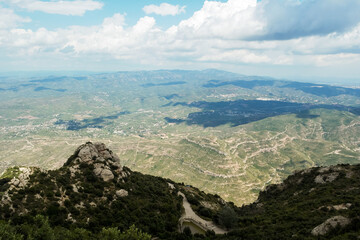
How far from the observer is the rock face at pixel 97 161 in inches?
2852

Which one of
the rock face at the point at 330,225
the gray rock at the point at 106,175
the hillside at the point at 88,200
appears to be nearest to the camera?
the rock face at the point at 330,225

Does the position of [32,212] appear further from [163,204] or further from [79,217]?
[163,204]

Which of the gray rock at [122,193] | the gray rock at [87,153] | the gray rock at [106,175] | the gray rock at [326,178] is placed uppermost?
the gray rock at [87,153]

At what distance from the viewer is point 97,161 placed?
7931cm

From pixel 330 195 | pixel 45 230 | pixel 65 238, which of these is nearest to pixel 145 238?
pixel 65 238

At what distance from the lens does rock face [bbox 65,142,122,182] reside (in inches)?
2852

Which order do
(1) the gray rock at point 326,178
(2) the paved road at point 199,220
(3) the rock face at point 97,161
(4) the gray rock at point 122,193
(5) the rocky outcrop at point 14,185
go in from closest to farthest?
(5) the rocky outcrop at point 14,185 → (2) the paved road at point 199,220 → (4) the gray rock at point 122,193 → (3) the rock face at point 97,161 → (1) the gray rock at point 326,178

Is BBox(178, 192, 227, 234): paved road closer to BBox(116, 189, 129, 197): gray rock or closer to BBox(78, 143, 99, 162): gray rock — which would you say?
BBox(116, 189, 129, 197): gray rock

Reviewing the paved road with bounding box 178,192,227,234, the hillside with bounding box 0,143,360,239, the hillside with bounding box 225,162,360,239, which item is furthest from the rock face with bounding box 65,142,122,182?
the hillside with bounding box 225,162,360,239

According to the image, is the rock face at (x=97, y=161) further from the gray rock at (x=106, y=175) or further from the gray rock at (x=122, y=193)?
the gray rock at (x=122, y=193)

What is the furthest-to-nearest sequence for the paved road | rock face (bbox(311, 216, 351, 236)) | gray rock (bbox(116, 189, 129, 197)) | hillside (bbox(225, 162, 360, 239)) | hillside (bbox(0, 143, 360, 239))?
1. gray rock (bbox(116, 189, 129, 197))
2. the paved road
3. hillside (bbox(225, 162, 360, 239))
4. rock face (bbox(311, 216, 351, 236))
5. hillside (bbox(0, 143, 360, 239))

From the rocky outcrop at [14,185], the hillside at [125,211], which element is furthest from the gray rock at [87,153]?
the rocky outcrop at [14,185]

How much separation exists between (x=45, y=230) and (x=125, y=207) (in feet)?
86.4

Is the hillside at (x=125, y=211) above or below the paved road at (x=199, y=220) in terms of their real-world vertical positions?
above
